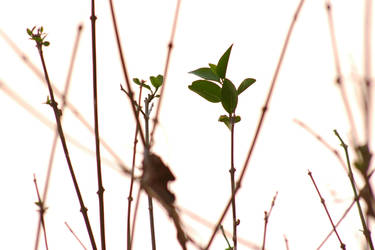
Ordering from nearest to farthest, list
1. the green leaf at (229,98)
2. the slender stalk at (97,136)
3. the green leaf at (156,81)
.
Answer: the slender stalk at (97,136) → the green leaf at (229,98) → the green leaf at (156,81)

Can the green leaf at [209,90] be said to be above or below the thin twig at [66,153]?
above

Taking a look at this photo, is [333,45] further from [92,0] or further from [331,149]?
[92,0]

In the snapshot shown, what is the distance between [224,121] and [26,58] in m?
0.67

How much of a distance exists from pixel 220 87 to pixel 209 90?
0.04 meters

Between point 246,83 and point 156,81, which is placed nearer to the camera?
point 246,83

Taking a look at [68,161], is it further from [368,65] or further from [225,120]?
[368,65]

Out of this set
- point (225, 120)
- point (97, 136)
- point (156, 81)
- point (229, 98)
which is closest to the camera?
point (97, 136)

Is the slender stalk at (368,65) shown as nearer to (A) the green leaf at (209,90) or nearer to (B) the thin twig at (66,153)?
(A) the green leaf at (209,90)

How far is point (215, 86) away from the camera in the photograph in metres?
1.83

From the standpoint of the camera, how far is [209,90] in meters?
1.82

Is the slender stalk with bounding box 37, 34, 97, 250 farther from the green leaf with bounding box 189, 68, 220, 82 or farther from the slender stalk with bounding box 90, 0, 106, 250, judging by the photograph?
the green leaf with bounding box 189, 68, 220, 82

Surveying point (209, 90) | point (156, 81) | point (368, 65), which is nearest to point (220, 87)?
point (209, 90)

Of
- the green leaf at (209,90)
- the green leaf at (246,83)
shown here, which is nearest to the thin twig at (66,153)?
the green leaf at (209,90)

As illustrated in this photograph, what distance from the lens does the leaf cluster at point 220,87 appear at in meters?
1.78
